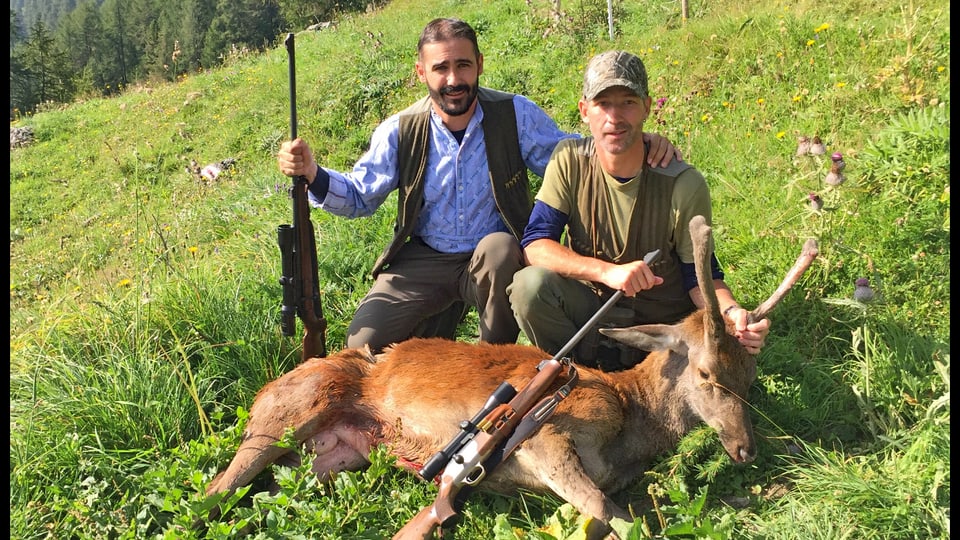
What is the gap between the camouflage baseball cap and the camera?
383 centimetres

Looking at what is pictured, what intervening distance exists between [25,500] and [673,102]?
621cm

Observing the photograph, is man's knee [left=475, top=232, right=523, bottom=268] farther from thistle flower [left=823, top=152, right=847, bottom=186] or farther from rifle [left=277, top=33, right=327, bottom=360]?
thistle flower [left=823, top=152, right=847, bottom=186]

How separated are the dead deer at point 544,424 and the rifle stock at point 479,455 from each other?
19 cm

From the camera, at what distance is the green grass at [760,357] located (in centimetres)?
338

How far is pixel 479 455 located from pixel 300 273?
1.84 metres

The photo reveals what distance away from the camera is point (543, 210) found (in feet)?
14.1

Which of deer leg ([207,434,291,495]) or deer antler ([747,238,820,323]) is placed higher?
deer antler ([747,238,820,323])

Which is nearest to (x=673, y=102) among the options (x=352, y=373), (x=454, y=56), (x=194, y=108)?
(x=454, y=56)

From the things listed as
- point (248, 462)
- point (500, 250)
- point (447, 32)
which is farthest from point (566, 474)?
point (447, 32)

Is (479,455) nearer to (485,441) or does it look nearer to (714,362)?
(485,441)

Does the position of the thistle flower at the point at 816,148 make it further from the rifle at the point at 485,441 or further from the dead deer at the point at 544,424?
the rifle at the point at 485,441

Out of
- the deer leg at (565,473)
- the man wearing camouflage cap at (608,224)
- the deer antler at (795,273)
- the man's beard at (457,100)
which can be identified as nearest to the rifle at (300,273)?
the man's beard at (457,100)

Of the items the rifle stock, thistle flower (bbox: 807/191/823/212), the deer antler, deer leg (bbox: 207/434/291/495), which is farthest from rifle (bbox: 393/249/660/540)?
thistle flower (bbox: 807/191/823/212)

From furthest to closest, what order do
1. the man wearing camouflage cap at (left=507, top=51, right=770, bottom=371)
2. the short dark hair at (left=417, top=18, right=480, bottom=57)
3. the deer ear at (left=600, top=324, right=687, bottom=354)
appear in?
the short dark hair at (left=417, top=18, right=480, bottom=57) < the man wearing camouflage cap at (left=507, top=51, right=770, bottom=371) < the deer ear at (left=600, top=324, right=687, bottom=354)
